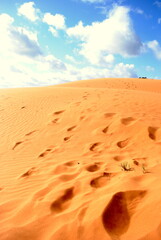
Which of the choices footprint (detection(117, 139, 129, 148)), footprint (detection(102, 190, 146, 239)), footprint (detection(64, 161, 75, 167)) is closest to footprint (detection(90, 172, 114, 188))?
footprint (detection(102, 190, 146, 239))

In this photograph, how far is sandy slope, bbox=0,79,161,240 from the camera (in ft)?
6.81

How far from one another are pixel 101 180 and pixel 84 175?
31 cm

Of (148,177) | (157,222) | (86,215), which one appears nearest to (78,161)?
(148,177)

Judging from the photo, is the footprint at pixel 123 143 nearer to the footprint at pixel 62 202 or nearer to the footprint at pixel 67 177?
the footprint at pixel 67 177

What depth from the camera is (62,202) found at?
263 cm

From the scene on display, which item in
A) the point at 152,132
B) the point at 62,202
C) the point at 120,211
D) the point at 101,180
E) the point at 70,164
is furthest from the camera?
the point at 152,132

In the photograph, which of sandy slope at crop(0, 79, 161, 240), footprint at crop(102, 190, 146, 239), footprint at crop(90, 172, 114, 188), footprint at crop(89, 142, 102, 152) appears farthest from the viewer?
footprint at crop(89, 142, 102, 152)

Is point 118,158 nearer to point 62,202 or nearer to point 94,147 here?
point 94,147

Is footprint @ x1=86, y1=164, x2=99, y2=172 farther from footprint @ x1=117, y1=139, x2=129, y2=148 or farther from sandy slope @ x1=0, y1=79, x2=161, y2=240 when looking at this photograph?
footprint @ x1=117, y1=139, x2=129, y2=148

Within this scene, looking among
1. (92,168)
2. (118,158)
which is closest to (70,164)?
(92,168)

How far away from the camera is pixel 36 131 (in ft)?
20.5

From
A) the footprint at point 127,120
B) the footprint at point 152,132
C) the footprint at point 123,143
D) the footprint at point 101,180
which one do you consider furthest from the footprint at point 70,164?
the footprint at point 127,120

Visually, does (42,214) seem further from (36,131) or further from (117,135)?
(36,131)

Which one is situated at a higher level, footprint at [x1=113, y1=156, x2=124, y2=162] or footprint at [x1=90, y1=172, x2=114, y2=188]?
footprint at [x1=113, y1=156, x2=124, y2=162]
